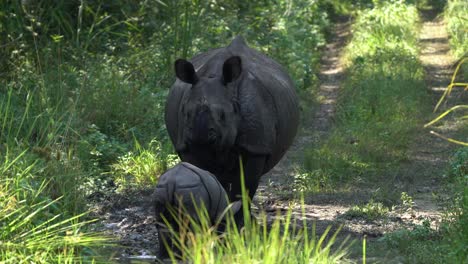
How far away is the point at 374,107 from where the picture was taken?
15.0 m

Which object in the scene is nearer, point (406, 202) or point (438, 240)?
point (438, 240)

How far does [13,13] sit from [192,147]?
7012 mm

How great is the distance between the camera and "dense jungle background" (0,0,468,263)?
707 cm

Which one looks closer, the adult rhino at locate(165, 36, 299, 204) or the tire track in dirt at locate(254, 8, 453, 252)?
the adult rhino at locate(165, 36, 299, 204)

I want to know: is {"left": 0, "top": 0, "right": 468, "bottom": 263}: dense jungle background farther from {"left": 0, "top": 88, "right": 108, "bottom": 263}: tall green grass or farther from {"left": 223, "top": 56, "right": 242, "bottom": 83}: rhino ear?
{"left": 223, "top": 56, "right": 242, "bottom": 83}: rhino ear

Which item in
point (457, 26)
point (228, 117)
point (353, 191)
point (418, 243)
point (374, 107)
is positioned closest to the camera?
point (418, 243)

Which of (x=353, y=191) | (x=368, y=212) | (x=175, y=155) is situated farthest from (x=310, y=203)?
(x=175, y=155)

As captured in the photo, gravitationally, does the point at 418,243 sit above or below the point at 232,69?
below

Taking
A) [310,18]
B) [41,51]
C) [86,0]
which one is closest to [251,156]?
[41,51]

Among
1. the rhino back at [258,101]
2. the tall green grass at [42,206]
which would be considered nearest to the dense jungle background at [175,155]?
the tall green grass at [42,206]

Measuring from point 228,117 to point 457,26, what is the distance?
15687 mm

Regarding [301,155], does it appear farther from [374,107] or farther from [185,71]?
[185,71]

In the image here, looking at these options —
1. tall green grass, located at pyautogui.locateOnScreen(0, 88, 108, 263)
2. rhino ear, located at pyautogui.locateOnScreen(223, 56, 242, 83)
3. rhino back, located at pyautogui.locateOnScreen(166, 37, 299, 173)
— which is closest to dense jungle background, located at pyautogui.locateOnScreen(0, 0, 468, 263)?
tall green grass, located at pyautogui.locateOnScreen(0, 88, 108, 263)

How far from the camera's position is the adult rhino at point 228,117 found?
7852mm
